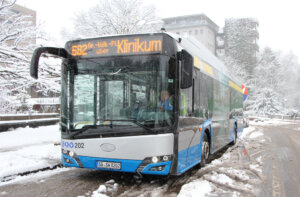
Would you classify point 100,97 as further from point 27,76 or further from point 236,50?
point 236,50

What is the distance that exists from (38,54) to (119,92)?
157cm

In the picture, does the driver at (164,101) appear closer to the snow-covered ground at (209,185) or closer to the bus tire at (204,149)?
the snow-covered ground at (209,185)

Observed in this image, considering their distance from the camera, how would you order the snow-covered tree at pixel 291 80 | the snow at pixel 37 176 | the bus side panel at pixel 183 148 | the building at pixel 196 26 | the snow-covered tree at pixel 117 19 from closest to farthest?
the bus side panel at pixel 183 148, the snow at pixel 37 176, the snow-covered tree at pixel 117 19, the snow-covered tree at pixel 291 80, the building at pixel 196 26

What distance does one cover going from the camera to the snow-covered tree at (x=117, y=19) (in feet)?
82.3

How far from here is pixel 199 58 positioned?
7.04 m

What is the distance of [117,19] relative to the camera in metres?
25.4

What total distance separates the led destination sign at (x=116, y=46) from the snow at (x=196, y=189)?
248cm

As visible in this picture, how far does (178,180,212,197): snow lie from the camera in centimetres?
491

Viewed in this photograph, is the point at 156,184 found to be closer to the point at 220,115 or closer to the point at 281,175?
the point at 281,175

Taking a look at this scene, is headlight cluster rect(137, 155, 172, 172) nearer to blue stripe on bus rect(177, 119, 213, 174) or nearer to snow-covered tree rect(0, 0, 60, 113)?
blue stripe on bus rect(177, 119, 213, 174)

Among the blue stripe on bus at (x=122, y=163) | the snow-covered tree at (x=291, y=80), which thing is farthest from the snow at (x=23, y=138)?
the snow-covered tree at (x=291, y=80)

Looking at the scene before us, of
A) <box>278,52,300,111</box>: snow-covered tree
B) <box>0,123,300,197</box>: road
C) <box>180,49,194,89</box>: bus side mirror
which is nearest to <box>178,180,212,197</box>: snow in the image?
<box>0,123,300,197</box>: road

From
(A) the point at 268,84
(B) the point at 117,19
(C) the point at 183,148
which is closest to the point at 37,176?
(C) the point at 183,148

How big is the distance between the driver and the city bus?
0.01m
